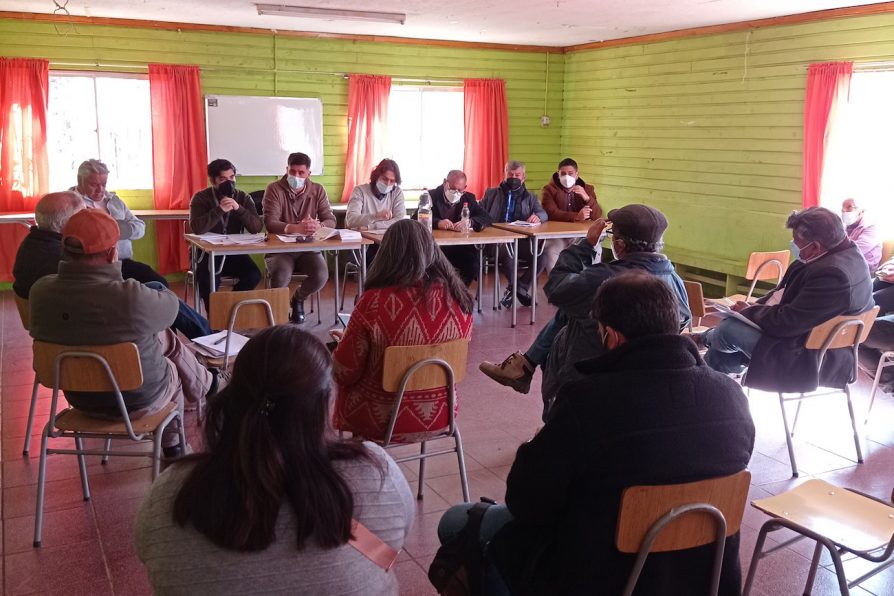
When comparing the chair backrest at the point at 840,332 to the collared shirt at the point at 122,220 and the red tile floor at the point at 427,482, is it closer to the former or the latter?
the red tile floor at the point at 427,482

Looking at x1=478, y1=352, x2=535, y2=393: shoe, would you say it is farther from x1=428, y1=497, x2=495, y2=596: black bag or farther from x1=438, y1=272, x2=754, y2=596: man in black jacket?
x1=438, y1=272, x2=754, y2=596: man in black jacket

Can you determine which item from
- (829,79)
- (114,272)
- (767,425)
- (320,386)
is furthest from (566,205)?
(320,386)

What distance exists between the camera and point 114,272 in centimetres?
271

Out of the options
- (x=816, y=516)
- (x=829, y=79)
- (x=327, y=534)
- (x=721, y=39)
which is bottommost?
(x=816, y=516)

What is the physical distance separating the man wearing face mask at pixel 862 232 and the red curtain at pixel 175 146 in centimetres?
550

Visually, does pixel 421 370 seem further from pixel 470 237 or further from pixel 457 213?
pixel 457 213

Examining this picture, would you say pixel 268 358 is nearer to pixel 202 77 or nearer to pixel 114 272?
pixel 114 272

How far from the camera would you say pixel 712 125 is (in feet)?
23.2

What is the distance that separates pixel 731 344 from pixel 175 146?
550cm

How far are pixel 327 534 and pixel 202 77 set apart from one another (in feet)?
22.8

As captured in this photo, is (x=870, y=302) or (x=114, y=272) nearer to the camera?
(x=114, y=272)

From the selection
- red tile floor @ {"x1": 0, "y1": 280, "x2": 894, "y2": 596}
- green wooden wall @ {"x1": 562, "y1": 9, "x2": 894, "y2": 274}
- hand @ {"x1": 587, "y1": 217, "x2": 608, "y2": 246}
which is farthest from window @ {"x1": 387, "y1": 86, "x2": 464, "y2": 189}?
hand @ {"x1": 587, "y1": 217, "x2": 608, "y2": 246}

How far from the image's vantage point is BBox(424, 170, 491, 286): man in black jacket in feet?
20.2

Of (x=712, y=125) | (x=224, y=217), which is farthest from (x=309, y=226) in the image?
(x=712, y=125)
